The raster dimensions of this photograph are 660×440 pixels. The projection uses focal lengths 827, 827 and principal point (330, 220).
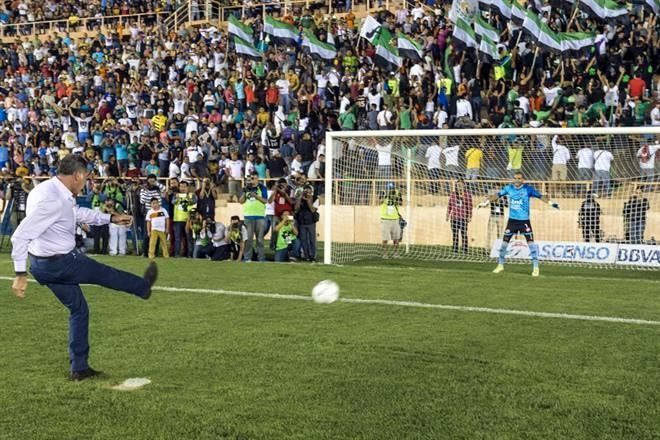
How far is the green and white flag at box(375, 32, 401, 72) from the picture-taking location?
25828 millimetres

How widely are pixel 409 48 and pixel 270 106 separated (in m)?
4.90

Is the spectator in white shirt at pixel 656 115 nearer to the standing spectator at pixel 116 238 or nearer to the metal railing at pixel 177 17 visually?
the standing spectator at pixel 116 238

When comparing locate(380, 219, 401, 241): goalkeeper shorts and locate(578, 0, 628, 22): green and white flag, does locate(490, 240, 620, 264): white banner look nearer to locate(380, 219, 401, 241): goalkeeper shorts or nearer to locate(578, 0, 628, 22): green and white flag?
locate(380, 219, 401, 241): goalkeeper shorts

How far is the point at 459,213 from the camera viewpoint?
19641 mm

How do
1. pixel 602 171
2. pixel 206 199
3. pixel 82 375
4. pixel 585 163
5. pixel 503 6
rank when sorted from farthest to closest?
pixel 503 6
pixel 206 199
pixel 585 163
pixel 602 171
pixel 82 375

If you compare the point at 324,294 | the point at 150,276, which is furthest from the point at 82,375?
the point at 324,294

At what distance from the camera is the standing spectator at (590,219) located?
17734 millimetres

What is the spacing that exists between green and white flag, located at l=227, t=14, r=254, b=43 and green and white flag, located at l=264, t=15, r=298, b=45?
3.36 feet

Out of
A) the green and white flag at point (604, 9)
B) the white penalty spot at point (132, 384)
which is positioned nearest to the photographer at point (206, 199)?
the green and white flag at point (604, 9)

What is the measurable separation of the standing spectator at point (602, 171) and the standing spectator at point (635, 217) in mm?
547

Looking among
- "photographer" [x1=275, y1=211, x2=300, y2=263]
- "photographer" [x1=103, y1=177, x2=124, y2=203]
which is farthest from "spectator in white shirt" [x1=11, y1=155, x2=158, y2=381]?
"photographer" [x1=103, y1=177, x2=124, y2=203]

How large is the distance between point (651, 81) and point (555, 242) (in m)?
7.01

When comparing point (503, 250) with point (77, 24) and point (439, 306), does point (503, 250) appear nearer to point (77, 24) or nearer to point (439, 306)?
point (439, 306)

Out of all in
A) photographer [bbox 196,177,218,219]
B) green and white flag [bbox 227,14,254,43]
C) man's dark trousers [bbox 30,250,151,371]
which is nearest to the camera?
man's dark trousers [bbox 30,250,151,371]
